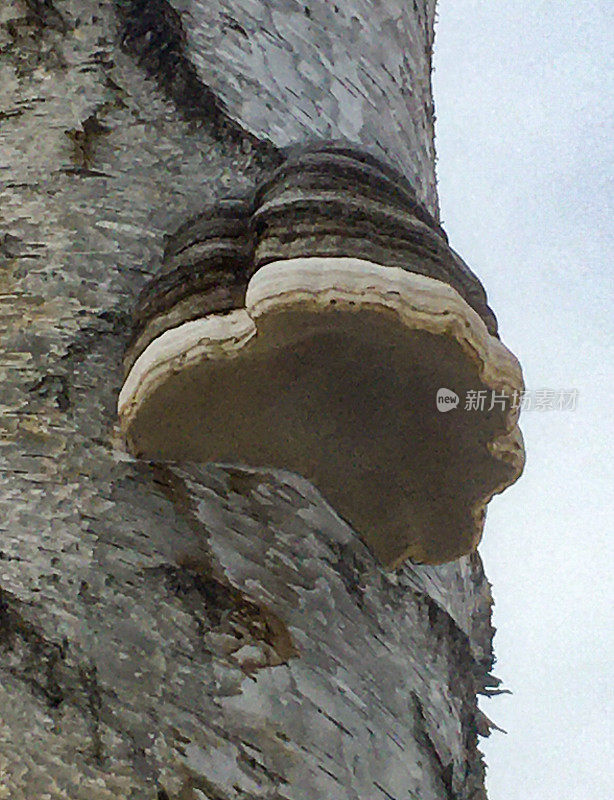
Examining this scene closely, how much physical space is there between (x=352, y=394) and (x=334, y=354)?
2.7 inches

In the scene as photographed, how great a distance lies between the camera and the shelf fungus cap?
113cm

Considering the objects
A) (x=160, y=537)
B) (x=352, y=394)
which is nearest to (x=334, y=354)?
(x=352, y=394)

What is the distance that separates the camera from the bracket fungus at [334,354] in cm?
114

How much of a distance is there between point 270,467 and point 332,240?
0.95 feet

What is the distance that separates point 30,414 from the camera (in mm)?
1333

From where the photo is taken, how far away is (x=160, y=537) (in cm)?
125

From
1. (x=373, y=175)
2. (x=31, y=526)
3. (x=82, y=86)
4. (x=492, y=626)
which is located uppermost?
(x=82, y=86)

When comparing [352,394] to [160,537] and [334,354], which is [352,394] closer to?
[334,354]

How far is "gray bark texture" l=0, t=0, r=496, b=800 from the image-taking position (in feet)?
3.76

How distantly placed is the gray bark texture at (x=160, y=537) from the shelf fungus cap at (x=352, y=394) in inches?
1.9

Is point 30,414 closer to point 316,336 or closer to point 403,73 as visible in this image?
point 316,336

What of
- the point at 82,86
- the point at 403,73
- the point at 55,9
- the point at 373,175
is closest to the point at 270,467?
the point at 373,175

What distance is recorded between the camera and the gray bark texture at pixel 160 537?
115 centimetres

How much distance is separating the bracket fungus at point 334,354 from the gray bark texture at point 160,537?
7cm
